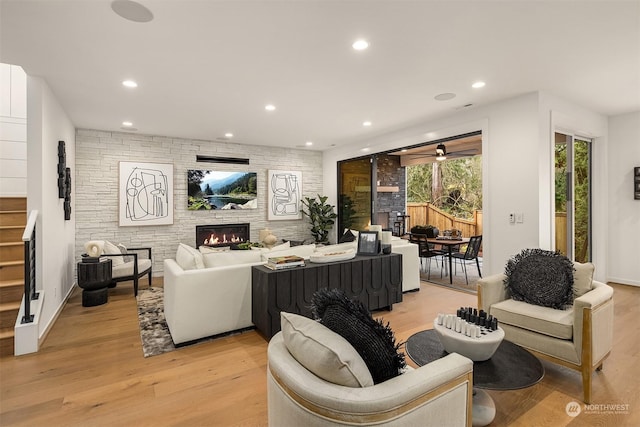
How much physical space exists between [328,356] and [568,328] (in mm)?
2025

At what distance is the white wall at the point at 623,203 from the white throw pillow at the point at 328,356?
226 inches

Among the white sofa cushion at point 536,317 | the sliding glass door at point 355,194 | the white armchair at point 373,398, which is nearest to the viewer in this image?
the white armchair at point 373,398

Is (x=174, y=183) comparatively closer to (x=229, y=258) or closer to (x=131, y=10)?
(x=229, y=258)

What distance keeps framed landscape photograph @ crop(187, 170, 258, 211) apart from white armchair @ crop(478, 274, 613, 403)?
5.14 metres

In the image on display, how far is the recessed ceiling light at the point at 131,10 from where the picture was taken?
2.04m

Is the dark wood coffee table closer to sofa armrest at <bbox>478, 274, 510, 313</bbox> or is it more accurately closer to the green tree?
sofa armrest at <bbox>478, 274, 510, 313</bbox>

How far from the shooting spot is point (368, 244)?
3.75 meters

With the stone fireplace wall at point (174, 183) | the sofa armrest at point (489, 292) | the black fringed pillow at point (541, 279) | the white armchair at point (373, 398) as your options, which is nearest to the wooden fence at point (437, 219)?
the stone fireplace wall at point (174, 183)

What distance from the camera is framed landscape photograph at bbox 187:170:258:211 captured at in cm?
623

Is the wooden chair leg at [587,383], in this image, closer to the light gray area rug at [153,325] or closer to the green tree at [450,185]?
the light gray area rug at [153,325]

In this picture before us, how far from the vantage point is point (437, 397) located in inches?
48.7

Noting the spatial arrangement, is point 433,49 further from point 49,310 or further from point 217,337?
point 49,310

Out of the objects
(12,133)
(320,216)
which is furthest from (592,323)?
(12,133)

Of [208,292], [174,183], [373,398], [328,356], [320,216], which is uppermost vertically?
[174,183]
